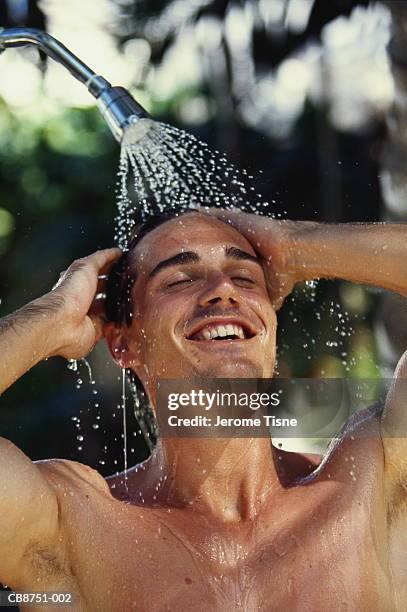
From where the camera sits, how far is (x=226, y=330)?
138 cm

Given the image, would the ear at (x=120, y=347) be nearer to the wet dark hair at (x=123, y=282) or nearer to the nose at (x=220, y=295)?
the wet dark hair at (x=123, y=282)

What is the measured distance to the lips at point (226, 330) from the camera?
54.4 inches

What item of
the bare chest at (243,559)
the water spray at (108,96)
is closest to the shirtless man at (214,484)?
the bare chest at (243,559)

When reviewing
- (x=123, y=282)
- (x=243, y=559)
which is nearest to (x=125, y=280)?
(x=123, y=282)

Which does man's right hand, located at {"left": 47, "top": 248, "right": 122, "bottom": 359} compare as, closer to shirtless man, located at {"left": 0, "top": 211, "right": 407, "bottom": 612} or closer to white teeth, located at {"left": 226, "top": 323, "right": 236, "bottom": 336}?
shirtless man, located at {"left": 0, "top": 211, "right": 407, "bottom": 612}

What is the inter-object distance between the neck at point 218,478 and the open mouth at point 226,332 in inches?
5.6

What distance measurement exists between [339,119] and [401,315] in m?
0.42

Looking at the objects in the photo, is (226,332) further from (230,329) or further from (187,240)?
(187,240)

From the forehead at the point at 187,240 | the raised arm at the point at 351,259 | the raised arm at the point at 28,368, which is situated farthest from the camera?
the forehead at the point at 187,240

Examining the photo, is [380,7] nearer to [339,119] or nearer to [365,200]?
[339,119]

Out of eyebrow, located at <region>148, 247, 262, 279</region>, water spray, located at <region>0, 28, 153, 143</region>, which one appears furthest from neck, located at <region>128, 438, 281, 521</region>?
water spray, located at <region>0, 28, 153, 143</region>

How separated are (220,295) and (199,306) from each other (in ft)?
0.12

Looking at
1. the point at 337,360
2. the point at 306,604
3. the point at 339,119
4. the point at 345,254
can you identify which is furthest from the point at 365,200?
the point at 306,604

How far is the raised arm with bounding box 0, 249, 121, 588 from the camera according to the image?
4.06ft
